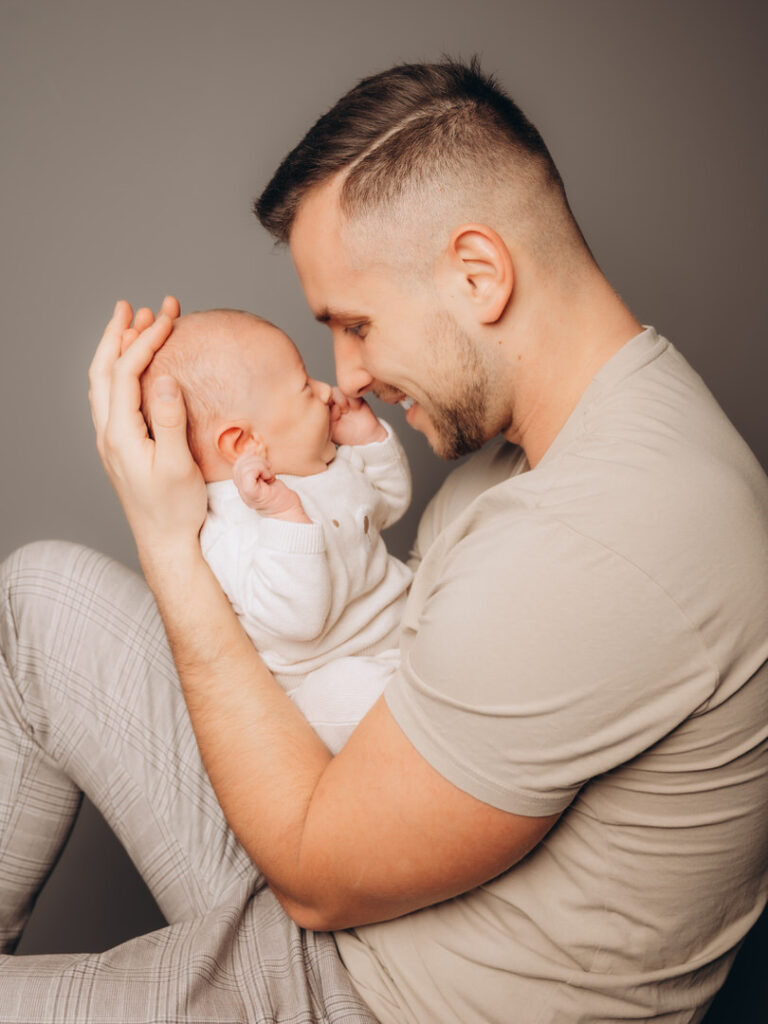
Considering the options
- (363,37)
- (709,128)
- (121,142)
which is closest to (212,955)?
(121,142)

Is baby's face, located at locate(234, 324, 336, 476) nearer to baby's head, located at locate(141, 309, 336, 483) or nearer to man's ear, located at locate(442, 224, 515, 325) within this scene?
baby's head, located at locate(141, 309, 336, 483)

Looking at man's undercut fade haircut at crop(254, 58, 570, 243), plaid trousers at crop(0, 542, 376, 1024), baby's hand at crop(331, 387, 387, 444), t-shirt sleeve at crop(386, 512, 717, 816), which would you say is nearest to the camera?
t-shirt sleeve at crop(386, 512, 717, 816)

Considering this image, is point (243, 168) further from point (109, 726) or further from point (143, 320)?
point (109, 726)

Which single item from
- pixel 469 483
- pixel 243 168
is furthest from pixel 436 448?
pixel 243 168

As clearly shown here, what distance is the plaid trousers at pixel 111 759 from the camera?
151 centimetres

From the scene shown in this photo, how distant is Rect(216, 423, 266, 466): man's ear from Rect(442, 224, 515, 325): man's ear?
415 millimetres

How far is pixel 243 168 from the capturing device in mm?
2402


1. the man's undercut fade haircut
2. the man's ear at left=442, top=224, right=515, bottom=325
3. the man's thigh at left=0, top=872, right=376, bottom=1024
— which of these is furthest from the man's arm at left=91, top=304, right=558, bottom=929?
the man's ear at left=442, top=224, right=515, bottom=325

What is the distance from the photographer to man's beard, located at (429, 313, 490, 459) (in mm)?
1439

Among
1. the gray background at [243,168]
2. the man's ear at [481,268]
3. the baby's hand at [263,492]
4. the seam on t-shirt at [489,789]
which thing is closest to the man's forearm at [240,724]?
the baby's hand at [263,492]

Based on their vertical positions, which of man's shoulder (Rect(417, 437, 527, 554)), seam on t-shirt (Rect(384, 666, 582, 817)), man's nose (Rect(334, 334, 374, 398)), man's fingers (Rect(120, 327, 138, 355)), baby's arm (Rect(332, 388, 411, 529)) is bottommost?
seam on t-shirt (Rect(384, 666, 582, 817))

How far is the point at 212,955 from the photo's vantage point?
54.1 inches

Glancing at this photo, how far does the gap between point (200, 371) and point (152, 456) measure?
158 millimetres

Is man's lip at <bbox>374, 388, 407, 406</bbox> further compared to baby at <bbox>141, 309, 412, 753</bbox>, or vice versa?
man's lip at <bbox>374, 388, 407, 406</bbox>
